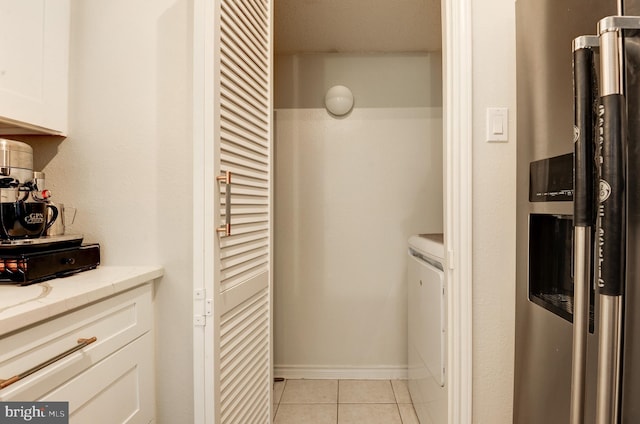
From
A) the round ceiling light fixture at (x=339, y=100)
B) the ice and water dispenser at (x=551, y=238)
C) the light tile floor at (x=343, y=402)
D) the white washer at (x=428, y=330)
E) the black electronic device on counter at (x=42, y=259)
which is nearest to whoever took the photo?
the ice and water dispenser at (x=551, y=238)

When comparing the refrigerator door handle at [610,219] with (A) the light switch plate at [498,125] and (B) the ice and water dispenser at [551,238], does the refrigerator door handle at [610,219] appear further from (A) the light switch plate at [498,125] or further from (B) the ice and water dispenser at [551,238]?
(A) the light switch plate at [498,125]

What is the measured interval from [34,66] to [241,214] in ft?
2.82

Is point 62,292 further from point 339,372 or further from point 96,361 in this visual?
point 339,372

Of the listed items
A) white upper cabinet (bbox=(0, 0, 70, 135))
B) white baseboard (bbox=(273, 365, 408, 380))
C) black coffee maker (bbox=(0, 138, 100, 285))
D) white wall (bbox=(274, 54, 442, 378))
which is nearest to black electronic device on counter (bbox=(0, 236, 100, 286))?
black coffee maker (bbox=(0, 138, 100, 285))

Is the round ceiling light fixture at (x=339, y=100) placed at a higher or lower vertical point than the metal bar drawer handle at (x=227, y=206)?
higher

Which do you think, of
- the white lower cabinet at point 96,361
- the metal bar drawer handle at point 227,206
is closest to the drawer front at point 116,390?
the white lower cabinet at point 96,361

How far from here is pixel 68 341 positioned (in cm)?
97

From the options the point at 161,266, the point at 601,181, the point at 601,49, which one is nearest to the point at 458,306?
the point at 601,181

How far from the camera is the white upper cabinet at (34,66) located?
1.26 m

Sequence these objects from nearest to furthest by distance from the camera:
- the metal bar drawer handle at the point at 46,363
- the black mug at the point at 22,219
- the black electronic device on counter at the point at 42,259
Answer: the metal bar drawer handle at the point at 46,363
the black electronic device on counter at the point at 42,259
the black mug at the point at 22,219

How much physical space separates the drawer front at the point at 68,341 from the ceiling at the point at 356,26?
177 centimetres

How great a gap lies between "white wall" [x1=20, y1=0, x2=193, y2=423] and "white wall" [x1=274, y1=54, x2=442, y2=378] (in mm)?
1357

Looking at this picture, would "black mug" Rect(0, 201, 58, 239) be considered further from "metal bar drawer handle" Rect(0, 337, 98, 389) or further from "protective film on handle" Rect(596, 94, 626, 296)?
"protective film on handle" Rect(596, 94, 626, 296)

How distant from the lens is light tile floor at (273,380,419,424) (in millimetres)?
2193
